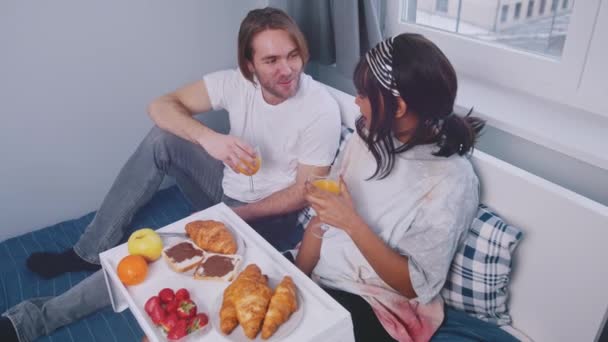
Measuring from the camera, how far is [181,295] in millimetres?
1128

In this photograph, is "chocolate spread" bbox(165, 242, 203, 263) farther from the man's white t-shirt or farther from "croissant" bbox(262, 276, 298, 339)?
the man's white t-shirt

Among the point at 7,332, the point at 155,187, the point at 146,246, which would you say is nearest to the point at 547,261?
the point at 146,246

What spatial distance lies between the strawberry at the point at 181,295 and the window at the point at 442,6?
57.3 inches

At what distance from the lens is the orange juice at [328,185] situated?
4.01 ft

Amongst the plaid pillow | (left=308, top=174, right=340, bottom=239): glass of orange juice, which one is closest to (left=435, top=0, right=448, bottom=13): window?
the plaid pillow

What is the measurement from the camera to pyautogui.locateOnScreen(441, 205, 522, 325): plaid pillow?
1286 millimetres

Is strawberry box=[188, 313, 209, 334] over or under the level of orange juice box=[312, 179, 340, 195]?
under

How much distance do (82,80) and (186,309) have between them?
1.43 metres

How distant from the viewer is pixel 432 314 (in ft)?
4.32

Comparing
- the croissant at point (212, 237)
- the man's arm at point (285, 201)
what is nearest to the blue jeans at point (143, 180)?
the man's arm at point (285, 201)

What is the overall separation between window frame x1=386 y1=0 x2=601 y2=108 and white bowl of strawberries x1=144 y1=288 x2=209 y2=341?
1263mm

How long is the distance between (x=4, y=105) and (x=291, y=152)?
1.22m

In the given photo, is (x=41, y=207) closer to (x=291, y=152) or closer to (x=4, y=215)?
(x=4, y=215)

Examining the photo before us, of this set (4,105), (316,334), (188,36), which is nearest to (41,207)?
(4,105)
